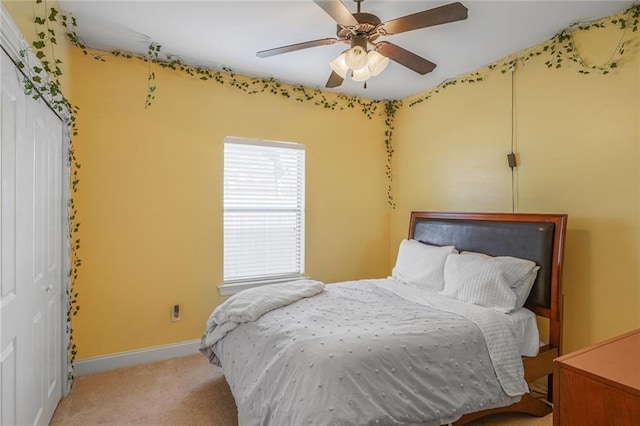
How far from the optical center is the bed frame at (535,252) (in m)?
2.28

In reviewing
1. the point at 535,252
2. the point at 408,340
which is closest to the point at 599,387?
the point at 408,340

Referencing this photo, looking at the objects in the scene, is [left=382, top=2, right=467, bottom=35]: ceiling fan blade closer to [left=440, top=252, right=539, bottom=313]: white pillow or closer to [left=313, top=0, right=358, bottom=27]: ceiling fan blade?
[left=313, top=0, right=358, bottom=27]: ceiling fan blade

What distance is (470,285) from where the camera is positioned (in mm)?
2500

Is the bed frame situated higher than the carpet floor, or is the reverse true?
the bed frame

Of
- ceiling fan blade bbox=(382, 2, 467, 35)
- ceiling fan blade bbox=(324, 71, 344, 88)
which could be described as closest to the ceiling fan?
ceiling fan blade bbox=(382, 2, 467, 35)

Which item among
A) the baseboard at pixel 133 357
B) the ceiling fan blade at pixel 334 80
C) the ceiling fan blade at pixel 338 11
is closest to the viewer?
the ceiling fan blade at pixel 338 11

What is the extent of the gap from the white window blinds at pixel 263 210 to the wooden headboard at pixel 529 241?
1.57 metres

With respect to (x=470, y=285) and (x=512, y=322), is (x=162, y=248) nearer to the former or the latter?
(x=470, y=285)

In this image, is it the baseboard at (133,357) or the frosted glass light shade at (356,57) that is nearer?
the frosted glass light shade at (356,57)

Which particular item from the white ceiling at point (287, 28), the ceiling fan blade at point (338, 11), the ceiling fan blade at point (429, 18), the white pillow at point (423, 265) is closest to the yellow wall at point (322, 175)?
the white ceiling at point (287, 28)

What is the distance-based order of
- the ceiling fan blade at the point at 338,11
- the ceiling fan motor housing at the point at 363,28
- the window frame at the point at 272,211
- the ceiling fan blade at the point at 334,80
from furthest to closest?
1. the window frame at the point at 272,211
2. the ceiling fan blade at the point at 334,80
3. the ceiling fan motor housing at the point at 363,28
4. the ceiling fan blade at the point at 338,11

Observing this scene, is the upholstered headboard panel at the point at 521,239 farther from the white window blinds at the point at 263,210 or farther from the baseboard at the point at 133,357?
the baseboard at the point at 133,357

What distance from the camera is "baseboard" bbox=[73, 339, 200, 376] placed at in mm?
2879

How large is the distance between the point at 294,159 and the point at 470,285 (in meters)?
2.16
